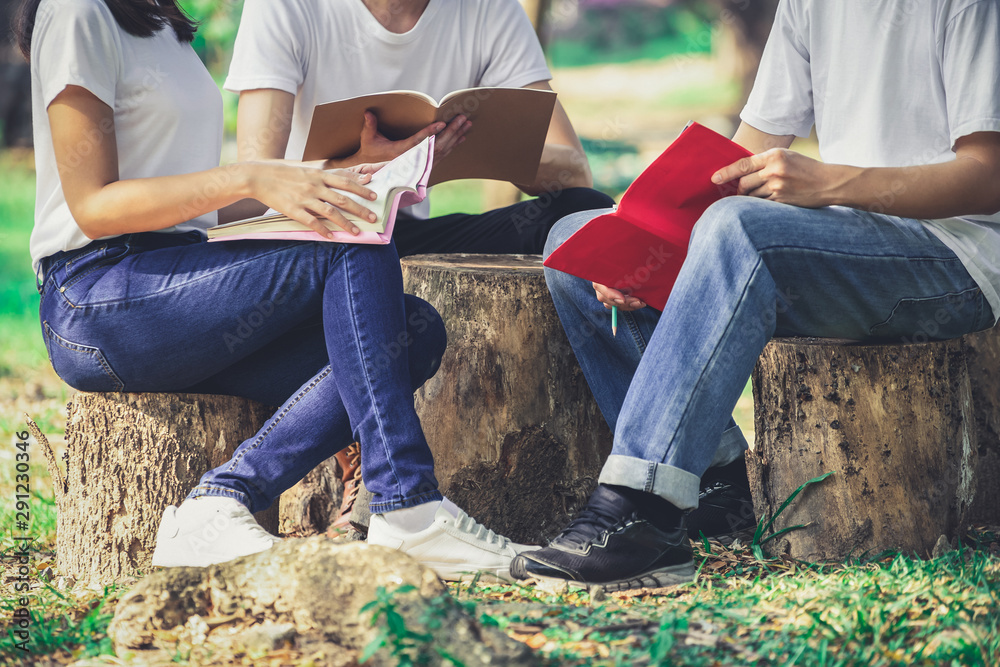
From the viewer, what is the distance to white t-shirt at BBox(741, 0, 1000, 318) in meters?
2.10

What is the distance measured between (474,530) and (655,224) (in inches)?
31.6

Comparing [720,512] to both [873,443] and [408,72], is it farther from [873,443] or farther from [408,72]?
[408,72]

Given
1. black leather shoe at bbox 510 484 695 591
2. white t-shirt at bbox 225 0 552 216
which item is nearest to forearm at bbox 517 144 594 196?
white t-shirt at bbox 225 0 552 216

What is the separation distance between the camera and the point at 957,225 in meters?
2.19

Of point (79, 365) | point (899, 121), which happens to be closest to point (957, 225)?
point (899, 121)

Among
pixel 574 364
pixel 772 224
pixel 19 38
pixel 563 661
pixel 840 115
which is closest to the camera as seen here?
pixel 563 661

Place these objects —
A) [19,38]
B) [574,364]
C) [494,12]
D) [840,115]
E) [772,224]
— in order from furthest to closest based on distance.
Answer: [494,12]
[574,364]
[840,115]
[19,38]
[772,224]

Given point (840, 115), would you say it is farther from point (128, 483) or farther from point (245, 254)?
point (128, 483)

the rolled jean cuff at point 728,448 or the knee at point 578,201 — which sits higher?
the knee at point 578,201

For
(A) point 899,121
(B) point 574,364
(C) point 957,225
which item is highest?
(A) point 899,121

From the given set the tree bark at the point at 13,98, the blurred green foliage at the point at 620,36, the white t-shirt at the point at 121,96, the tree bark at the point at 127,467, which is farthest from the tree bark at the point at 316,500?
the blurred green foliage at the point at 620,36

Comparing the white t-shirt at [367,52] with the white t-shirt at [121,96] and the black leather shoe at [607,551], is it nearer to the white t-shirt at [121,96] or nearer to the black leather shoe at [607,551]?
the white t-shirt at [121,96]

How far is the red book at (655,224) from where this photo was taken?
1.99 m

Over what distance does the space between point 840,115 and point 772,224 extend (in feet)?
1.86
